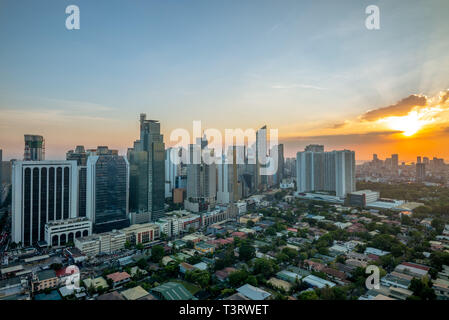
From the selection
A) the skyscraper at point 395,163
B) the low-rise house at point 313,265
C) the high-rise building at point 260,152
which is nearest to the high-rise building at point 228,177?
the high-rise building at point 260,152

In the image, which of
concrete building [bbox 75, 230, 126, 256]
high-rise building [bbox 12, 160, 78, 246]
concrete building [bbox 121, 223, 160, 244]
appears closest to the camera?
concrete building [bbox 75, 230, 126, 256]

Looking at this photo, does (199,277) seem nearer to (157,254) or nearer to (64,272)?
(157,254)

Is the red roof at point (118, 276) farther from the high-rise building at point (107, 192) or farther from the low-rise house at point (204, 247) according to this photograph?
the high-rise building at point (107, 192)

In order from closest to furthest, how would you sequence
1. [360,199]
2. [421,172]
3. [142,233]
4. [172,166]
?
[142,233] < [360,199] < [172,166] < [421,172]

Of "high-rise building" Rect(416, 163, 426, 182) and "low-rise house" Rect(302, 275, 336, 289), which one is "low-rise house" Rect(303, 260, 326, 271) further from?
"high-rise building" Rect(416, 163, 426, 182)

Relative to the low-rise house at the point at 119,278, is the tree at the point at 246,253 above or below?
above

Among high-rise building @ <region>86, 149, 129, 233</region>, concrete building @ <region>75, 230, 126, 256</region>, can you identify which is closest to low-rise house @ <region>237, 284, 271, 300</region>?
concrete building @ <region>75, 230, 126, 256</region>

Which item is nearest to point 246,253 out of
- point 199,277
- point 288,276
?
point 288,276
